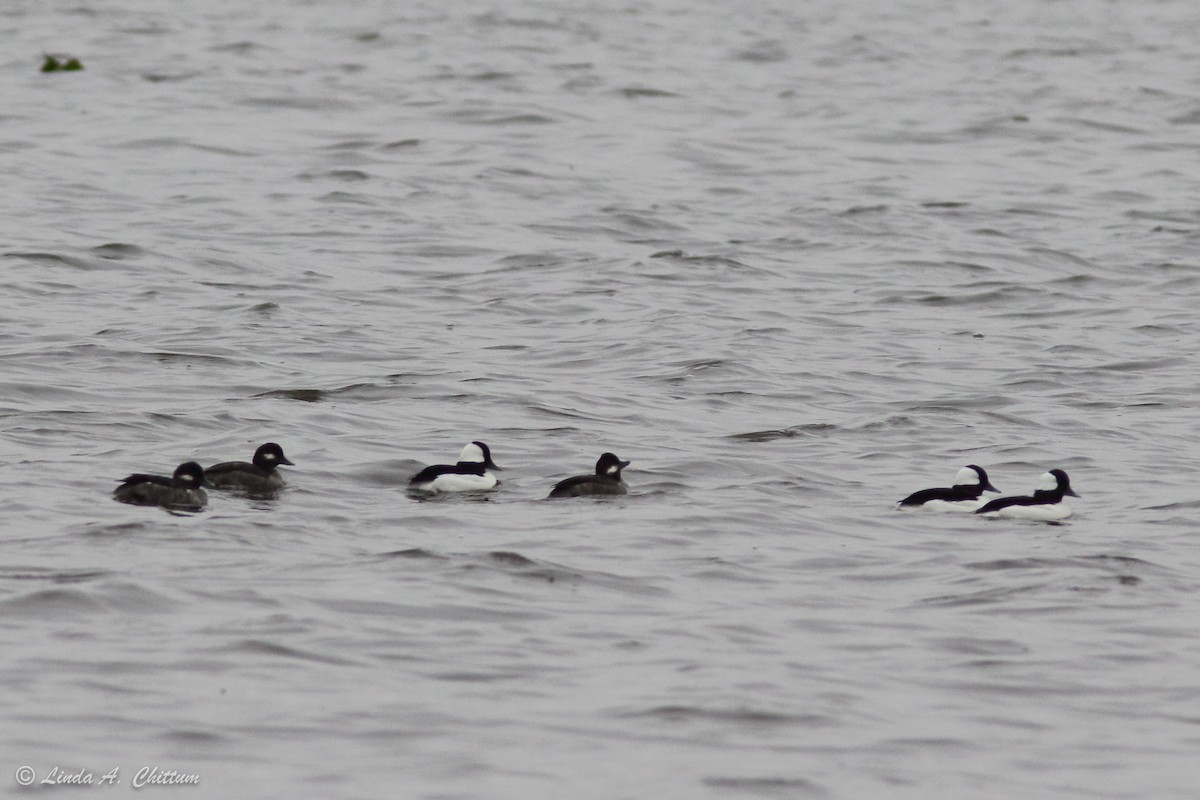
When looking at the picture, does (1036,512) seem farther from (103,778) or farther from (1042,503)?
(103,778)

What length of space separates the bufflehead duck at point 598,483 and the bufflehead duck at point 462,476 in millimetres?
523

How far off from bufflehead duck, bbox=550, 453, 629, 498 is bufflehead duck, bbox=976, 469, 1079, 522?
2597mm

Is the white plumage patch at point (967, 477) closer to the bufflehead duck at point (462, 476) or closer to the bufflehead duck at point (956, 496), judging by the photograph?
the bufflehead duck at point (956, 496)

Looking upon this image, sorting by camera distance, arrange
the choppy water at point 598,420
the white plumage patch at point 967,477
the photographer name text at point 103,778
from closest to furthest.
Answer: the photographer name text at point 103,778, the choppy water at point 598,420, the white plumage patch at point 967,477

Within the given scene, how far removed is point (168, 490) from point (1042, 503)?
6064 mm

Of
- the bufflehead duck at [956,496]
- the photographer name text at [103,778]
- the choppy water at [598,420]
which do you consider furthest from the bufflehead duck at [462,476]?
the photographer name text at [103,778]

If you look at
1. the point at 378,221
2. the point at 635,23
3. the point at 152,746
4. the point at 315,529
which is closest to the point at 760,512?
the point at 315,529

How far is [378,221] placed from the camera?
27281 millimetres

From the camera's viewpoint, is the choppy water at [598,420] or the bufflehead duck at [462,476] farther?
the bufflehead duck at [462,476]

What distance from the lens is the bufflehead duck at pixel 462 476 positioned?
46.3 feet

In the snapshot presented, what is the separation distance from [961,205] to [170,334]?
13.6m

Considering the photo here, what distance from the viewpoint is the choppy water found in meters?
9.90

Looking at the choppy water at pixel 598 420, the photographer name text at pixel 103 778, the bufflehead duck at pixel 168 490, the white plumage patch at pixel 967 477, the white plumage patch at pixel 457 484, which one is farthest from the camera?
the white plumage patch at pixel 967 477

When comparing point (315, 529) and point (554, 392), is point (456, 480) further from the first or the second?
point (554, 392)
